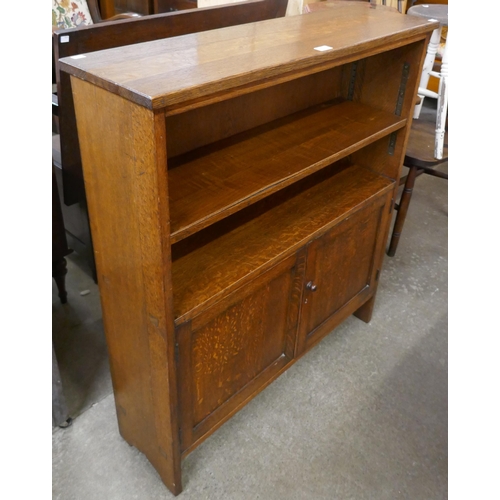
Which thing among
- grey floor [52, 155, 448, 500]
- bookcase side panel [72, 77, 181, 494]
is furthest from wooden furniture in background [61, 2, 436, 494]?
grey floor [52, 155, 448, 500]

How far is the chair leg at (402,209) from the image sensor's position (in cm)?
236

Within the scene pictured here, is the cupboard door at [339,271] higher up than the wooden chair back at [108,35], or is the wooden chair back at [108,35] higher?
the wooden chair back at [108,35]

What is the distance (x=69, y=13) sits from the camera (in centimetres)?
319

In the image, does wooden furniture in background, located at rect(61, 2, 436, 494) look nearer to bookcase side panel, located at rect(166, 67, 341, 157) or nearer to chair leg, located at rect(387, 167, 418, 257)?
bookcase side panel, located at rect(166, 67, 341, 157)

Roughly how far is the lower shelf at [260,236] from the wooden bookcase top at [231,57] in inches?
18.3

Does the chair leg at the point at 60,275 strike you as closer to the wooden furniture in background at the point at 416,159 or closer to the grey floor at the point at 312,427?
the grey floor at the point at 312,427

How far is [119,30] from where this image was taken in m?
1.70

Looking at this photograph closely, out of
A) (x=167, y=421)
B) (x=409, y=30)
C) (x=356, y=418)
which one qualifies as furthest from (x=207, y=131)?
(x=356, y=418)

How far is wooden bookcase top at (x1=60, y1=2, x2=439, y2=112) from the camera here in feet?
2.96

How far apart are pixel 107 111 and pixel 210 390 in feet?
2.63

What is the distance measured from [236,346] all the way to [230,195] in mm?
456

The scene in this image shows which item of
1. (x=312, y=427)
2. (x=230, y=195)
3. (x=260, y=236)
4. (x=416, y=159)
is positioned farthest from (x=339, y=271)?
(x=416, y=159)

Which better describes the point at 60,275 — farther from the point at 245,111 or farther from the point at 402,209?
the point at 402,209

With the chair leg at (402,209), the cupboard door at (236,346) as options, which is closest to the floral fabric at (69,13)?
the chair leg at (402,209)
